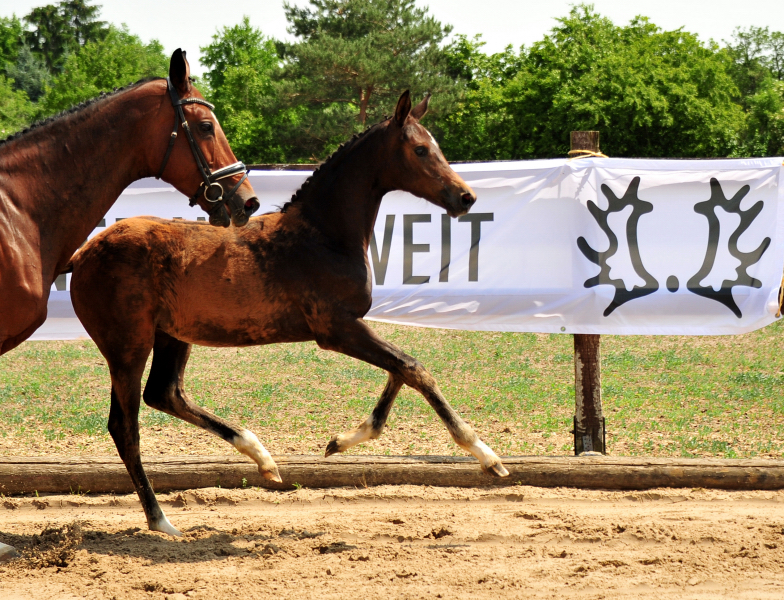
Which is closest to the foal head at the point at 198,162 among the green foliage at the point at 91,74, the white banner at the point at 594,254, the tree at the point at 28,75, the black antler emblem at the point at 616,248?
the white banner at the point at 594,254

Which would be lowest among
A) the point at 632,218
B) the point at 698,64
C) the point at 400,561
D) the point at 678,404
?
the point at 678,404

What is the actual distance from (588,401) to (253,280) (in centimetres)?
291

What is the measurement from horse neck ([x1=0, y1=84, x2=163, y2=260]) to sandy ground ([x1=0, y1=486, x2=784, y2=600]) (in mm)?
1566

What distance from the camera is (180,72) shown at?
12.2 feet

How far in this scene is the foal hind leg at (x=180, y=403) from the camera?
4246 millimetres

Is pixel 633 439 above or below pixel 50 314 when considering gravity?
below

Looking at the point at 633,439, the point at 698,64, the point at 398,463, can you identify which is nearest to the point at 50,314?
the point at 398,463

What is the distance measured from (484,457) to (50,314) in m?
3.82

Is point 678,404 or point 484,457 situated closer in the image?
point 484,457

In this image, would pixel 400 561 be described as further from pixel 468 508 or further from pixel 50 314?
pixel 50 314

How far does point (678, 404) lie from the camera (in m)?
7.94

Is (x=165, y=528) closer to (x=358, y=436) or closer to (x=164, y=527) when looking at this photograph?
(x=164, y=527)

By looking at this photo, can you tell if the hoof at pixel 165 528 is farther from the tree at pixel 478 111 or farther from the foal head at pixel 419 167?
the tree at pixel 478 111

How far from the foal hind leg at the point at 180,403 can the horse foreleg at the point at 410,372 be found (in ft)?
→ 2.31
